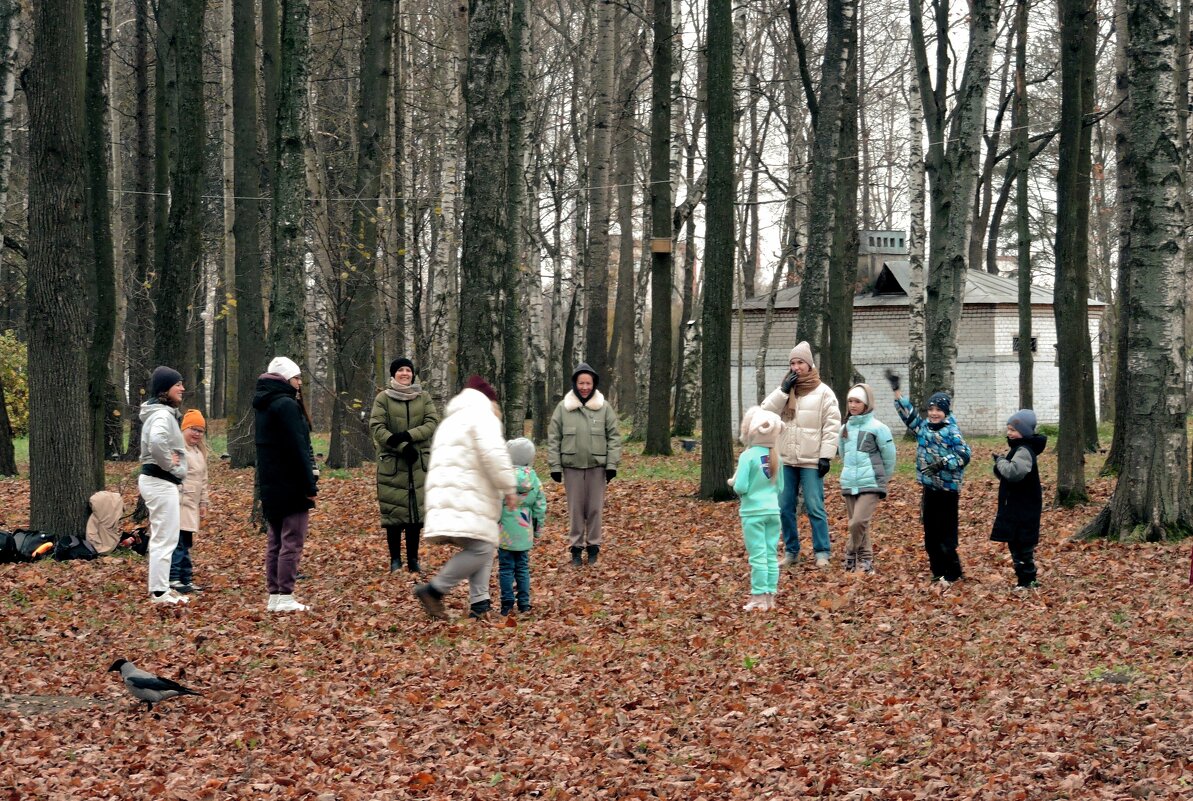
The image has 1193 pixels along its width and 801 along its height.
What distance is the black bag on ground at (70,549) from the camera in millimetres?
13211

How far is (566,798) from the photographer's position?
20.4 ft

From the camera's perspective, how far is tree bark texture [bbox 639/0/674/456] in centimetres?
2178

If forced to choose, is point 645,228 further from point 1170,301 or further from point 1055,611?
point 1055,611

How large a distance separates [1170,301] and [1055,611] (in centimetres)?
458

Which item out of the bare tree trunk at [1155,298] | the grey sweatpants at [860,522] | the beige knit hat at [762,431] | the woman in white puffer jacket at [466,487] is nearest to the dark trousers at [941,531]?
the grey sweatpants at [860,522]

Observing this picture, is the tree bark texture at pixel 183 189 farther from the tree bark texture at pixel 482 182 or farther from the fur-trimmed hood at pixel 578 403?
the fur-trimmed hood at pixel 578 403

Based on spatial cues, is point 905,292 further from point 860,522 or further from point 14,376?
point 860,522

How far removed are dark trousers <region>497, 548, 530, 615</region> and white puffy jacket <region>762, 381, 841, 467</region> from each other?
3.29 meters

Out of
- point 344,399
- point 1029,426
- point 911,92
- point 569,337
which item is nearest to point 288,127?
point 344,399

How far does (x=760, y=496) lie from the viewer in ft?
34.2

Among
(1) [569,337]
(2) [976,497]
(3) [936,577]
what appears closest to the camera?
(3) [936,577]

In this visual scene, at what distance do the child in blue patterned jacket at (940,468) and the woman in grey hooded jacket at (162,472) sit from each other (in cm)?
642

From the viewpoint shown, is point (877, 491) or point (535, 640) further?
point (877, 491)

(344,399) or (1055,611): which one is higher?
(344,399)
